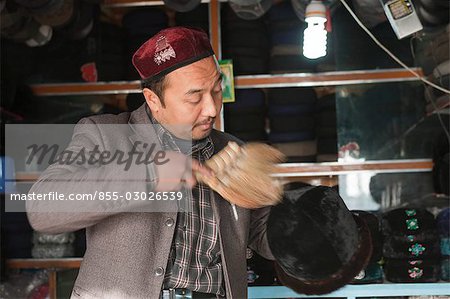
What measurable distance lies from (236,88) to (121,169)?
4.94 feet

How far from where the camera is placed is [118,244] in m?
1.25

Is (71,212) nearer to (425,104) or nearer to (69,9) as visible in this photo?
(69,9)

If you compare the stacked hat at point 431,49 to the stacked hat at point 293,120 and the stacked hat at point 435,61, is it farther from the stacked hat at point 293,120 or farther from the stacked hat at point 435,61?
the stacked hat at point 293,120

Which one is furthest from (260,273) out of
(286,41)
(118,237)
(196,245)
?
(286,41)

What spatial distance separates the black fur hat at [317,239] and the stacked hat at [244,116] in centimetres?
135

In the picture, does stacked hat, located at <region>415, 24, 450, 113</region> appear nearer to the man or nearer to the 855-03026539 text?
the man

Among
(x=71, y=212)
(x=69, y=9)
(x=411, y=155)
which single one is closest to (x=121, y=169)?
(x=71, y=212)

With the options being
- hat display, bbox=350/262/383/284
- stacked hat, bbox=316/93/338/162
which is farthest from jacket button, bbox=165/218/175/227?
stacked hat, bbox=316/93/338/162

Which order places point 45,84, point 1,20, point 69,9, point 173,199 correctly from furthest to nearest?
point 45,84 < point 69,9 < point 1,20 < point 173,199

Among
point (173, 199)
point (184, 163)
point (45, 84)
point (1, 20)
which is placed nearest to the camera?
point (184, 163)

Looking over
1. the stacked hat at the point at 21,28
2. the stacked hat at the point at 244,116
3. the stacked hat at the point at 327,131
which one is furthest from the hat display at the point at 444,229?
the stacked hat at the point at 21,28

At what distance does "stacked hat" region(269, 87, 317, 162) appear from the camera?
2646 mm

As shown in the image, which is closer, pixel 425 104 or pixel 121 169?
pixel 121 169

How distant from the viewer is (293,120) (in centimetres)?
266
